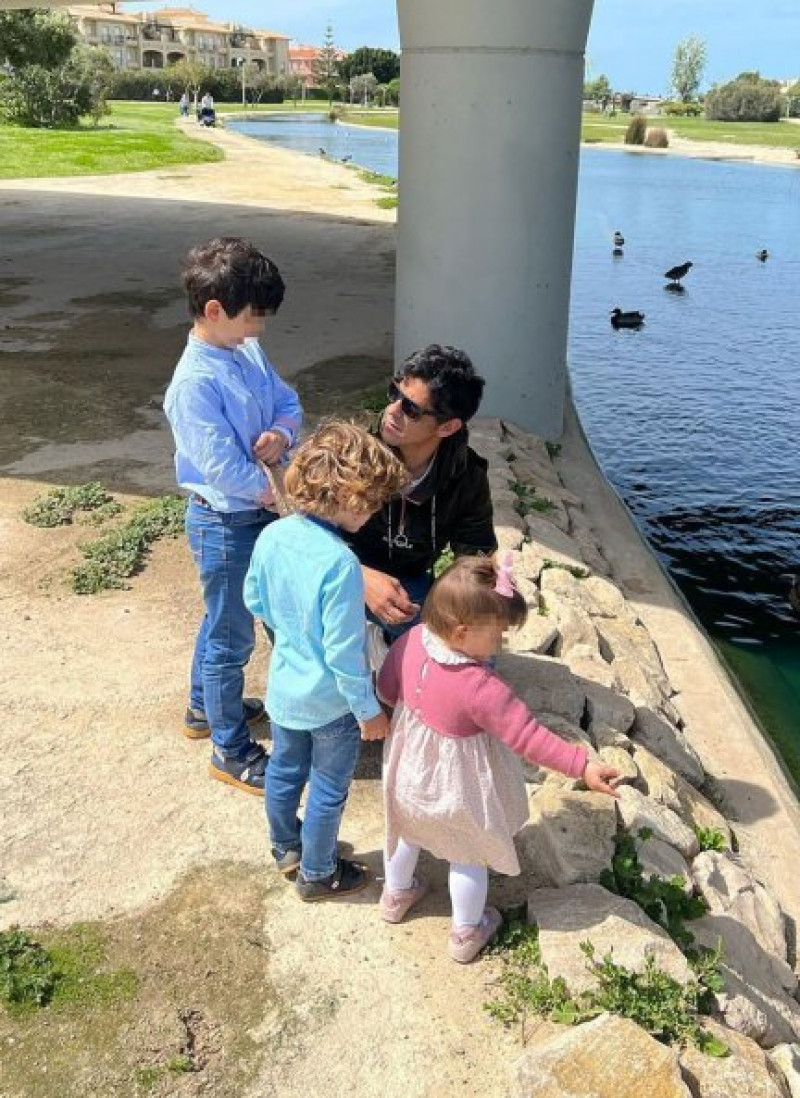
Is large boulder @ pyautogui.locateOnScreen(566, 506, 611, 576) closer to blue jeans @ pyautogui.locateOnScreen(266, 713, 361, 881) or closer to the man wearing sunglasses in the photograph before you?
the man wearing sunglasses

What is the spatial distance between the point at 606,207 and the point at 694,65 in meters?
128

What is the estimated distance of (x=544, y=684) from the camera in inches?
192

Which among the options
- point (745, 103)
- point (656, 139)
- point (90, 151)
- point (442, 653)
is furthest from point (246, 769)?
point (745, 103)

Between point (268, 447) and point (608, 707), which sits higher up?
point (268, 447)

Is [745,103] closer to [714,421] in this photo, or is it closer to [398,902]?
[714,421]

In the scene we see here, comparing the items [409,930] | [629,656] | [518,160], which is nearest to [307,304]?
[518,160]

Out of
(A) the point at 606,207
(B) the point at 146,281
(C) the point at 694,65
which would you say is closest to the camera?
(B) the point at 146,281

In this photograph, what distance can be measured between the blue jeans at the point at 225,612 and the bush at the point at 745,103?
4031 inches

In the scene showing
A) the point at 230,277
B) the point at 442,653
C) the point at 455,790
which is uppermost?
the point at 230,277

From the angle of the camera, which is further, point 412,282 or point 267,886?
point 412,282

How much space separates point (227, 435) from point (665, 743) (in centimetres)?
286

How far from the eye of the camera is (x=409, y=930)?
3.57m

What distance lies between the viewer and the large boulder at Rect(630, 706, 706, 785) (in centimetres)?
518

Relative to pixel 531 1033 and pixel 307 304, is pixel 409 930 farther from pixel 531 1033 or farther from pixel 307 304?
pixel 307 304
